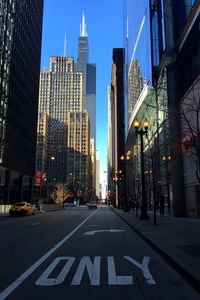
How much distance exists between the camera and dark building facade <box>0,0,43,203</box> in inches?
2261

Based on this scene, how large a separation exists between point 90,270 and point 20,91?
60.0 m

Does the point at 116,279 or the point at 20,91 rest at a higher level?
the point at 20,91

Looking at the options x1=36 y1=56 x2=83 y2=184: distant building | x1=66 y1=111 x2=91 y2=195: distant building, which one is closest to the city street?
x1=36 y1=56 x2=83 y2=184: distant building

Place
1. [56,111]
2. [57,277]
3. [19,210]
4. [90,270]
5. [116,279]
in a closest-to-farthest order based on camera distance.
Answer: [116,279] → [57,277] → [90,270] → [19,210] → [56,111]

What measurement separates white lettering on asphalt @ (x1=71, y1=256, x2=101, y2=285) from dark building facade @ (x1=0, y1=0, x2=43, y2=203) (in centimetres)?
4610

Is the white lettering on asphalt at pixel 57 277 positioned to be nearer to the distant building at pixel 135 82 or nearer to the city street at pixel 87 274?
the city street at pixel 87 274

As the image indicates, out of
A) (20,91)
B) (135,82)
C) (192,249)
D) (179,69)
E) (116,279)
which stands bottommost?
(116,279)

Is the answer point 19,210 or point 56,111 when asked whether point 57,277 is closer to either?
point 19,210

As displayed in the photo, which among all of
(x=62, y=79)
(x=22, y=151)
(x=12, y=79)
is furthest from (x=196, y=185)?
(x=62, y=79)

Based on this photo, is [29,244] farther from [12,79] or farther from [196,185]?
[12,79]

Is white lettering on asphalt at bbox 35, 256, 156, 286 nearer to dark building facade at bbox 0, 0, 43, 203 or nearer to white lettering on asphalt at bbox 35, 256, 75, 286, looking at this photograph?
white lettering on asphalt at bbox 35, 256, 75, 286

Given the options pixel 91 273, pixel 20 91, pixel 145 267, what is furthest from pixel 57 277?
pixel 20 91

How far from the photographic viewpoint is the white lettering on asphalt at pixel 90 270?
24.3 ft

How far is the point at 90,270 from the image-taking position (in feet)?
28.0
